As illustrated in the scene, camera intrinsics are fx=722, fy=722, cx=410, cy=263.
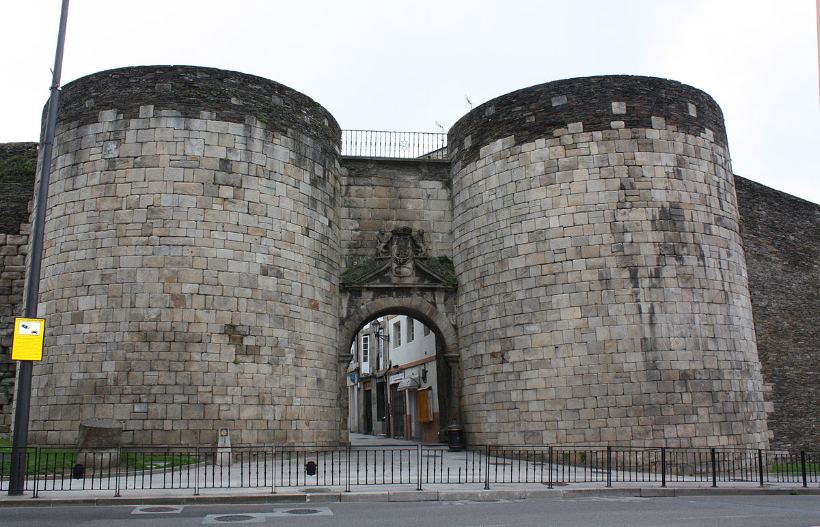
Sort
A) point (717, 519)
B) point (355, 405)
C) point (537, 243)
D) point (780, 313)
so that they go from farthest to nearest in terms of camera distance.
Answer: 1. point (355, 405)
2. point (780, 313)
3. point (537, 243)
4. point (717, 519)

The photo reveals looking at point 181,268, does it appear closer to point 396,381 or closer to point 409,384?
point 409,384

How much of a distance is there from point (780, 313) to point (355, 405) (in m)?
27.2

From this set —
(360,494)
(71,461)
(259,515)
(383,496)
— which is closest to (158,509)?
(259,515)

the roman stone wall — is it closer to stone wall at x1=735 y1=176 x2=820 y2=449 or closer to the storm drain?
stone wall at x1=735 y1=176 x2=820 y2=449

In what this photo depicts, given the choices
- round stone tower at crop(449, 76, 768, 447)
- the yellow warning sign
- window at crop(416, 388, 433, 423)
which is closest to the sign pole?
the yellow warning sign

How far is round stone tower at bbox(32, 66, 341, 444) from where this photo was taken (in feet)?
50.9

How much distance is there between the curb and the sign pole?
495 mm

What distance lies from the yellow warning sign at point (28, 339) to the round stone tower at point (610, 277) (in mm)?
10441

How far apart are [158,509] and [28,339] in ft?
11.0

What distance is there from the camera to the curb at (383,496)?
9.80 meters

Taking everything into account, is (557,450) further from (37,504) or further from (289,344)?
(37,504)

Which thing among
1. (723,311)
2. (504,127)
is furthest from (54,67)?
(723,311)

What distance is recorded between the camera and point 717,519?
330 inches

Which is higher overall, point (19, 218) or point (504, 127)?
point (504, 127)
